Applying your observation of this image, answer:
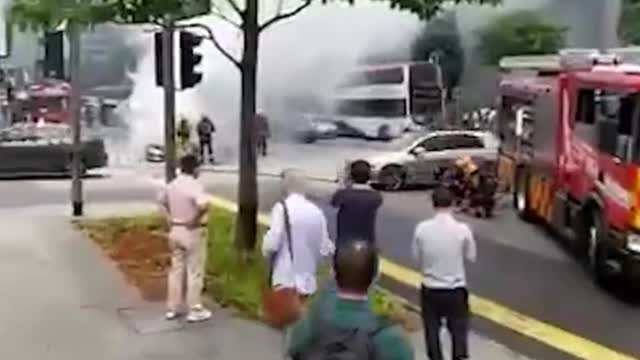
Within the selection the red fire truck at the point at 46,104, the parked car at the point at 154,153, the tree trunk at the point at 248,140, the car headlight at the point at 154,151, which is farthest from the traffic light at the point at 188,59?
the red fire truck at the point at 46,104

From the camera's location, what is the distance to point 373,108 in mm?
59000

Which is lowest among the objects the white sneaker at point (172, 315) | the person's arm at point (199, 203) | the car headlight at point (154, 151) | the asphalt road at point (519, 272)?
the asphalt road at point (519, 272)

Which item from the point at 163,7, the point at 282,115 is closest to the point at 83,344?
the point at 163,7

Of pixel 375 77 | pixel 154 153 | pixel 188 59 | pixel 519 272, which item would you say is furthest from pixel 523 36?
pixel 188 59

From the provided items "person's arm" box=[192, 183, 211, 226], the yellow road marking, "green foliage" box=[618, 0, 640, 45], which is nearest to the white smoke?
"green foliage" box=[618, 0, 640, 45]

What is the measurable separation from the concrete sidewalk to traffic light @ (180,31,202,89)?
2.58 m

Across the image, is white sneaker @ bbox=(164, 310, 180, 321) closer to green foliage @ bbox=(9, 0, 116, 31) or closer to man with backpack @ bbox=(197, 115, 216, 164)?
green foliage @ bbox=(9, 0, 116, 31)

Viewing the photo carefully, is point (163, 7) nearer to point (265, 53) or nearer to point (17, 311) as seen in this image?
point (17, 311)

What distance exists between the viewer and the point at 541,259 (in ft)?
60.3

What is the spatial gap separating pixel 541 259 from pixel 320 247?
31.9 feet

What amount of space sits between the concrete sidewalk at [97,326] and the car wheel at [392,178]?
1558 centimetres

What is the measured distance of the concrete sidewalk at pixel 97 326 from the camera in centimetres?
1059

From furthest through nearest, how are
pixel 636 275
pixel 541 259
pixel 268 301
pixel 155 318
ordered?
pixel 541 259 → pixel 636 275 → pixel 155 318 → pixel 268 301

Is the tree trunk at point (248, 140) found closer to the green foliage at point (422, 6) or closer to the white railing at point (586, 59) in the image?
the green foliage at point (422, 6)
